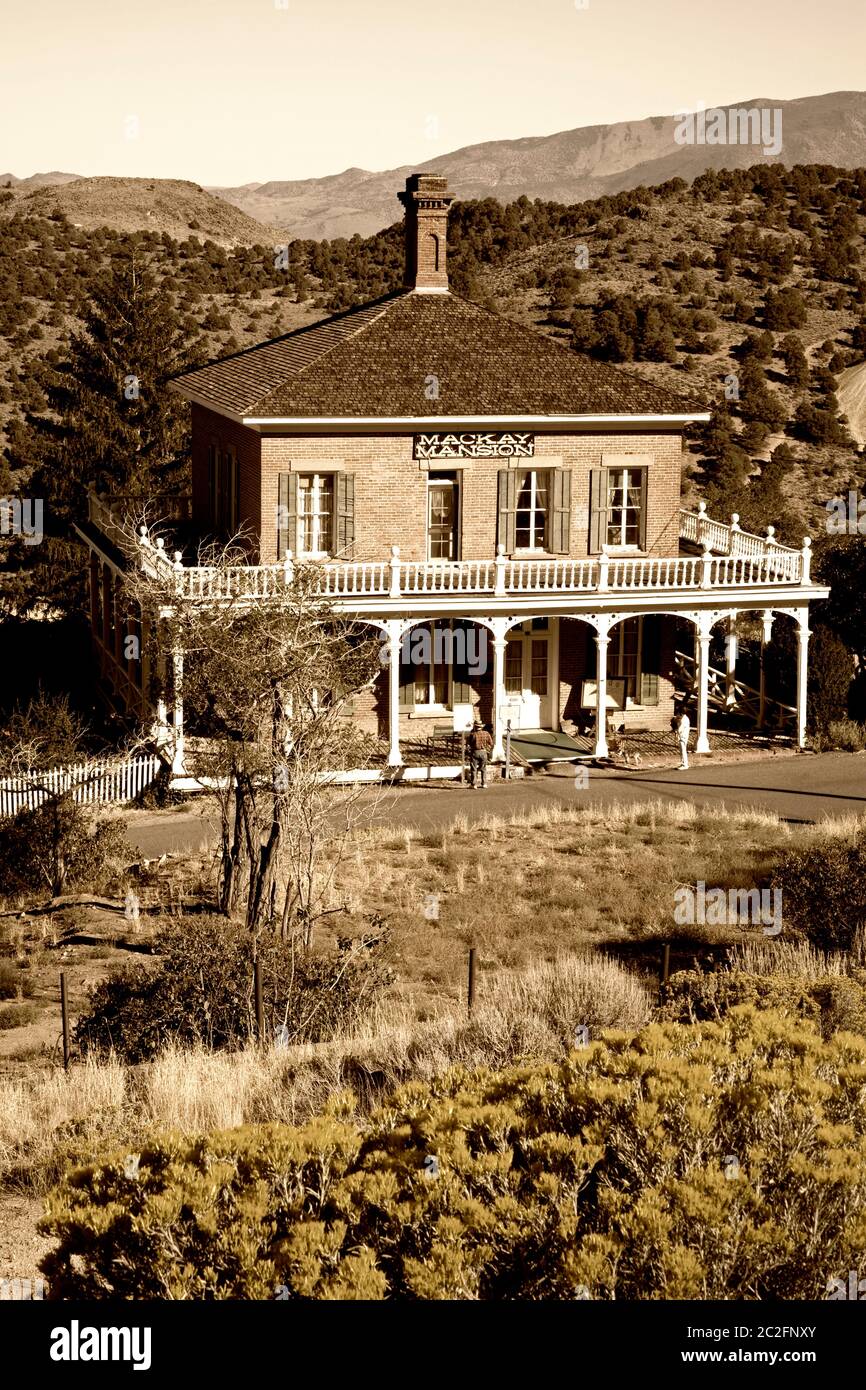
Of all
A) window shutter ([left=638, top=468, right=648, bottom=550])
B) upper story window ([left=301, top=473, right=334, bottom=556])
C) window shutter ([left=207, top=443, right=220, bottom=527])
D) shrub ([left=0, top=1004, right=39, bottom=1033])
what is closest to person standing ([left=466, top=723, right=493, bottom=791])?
upper story window ([left=301, top=473, right=334, bottom=556])

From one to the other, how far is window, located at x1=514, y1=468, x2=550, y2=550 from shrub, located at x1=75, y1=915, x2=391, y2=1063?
14.5m

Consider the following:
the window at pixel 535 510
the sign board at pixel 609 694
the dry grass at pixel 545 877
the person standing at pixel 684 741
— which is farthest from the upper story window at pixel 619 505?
the dry grass at pixel 545 877

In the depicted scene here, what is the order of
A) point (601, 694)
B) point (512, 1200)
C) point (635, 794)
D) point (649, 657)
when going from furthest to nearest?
1. point (649, 657)
2. point (601, 694)
3. point (635, 794)
4. point (512, 1200)

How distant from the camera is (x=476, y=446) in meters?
31.2

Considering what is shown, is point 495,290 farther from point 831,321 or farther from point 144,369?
point 144,369

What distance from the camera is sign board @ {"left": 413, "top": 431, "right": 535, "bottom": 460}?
3091cm

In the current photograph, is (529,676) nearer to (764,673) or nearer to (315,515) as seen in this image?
(764,673)

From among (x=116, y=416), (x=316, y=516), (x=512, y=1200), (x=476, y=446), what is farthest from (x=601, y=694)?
(x=512, y=1200)

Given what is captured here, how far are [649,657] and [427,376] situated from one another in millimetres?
6614

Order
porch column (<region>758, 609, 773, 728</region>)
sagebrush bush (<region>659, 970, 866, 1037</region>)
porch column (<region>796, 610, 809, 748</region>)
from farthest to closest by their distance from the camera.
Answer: porch column (<region>758, 609, 773, 728</region>) < porch column (<region>796, 610, 809, 748</region>) < sagebrush bush (<region>659, 970, 866, 1037</region>)

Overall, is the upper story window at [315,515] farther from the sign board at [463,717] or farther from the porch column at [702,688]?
the porch column at [702,688]

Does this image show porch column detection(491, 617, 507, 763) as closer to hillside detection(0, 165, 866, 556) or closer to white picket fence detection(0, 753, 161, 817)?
white picket fence detection(0, 753, 161, 817)

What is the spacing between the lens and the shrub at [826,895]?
2045 cm

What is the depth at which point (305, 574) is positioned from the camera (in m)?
22.8
